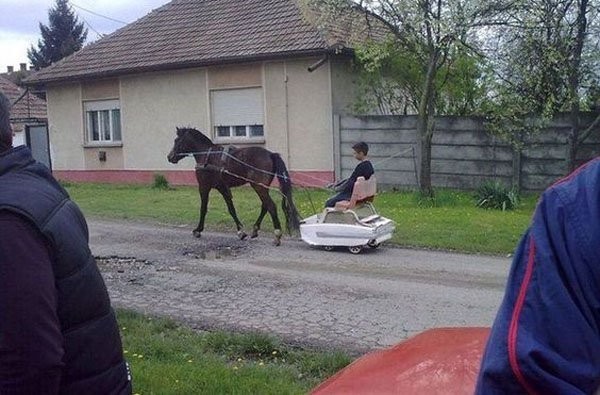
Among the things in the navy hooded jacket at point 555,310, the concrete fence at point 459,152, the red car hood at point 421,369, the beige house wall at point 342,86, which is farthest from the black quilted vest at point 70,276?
the beige house wall at point 342,86

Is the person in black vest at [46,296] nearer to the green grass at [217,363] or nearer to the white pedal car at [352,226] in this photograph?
the green grass at [217,363]

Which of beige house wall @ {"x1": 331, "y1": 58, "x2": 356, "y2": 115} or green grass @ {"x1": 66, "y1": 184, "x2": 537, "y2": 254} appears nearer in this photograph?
green grass @ {"x1": 66, "y1": 184, "x2": 537, "y2": 254}

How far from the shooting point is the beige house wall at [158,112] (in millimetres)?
21625

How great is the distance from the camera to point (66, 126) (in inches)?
984

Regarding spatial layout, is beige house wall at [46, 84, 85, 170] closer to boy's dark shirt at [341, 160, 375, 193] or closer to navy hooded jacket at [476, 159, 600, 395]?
boy's dark shirt at [341, 160, 375, 193]

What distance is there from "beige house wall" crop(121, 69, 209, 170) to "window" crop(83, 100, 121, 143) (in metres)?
0.63

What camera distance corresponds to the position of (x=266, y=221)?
14312 millimetres

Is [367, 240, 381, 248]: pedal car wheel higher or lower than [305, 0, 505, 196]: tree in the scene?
lower

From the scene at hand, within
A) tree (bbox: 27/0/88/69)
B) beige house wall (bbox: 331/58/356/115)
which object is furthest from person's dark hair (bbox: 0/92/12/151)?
tree (bbox: 27/0/88/69)

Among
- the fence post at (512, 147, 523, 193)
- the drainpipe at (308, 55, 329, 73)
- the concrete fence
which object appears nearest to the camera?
the concrete fence

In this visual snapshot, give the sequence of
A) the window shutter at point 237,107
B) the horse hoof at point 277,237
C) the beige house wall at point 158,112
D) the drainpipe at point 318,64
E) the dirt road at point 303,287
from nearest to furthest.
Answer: the dirt road at point 303,287 → the horse hoof at point 277,237 → the drainpipe at point 318,64 → the window shutter at point 237,107 → the beige house wall at point 158,112

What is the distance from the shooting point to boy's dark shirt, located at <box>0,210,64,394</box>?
2.15 metres

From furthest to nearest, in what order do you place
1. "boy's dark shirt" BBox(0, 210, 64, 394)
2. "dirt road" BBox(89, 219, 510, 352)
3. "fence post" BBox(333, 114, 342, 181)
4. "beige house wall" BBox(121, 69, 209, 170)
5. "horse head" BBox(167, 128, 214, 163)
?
"beige house wall" BBox(121, 69, 209, 170), "fence post" BBox(333, 114, 342, 181), "horse head" BBox(167, 128, 214, 163), "dirt road" BBox(89, 219, 510, 352), "boy's dark shirt" BBox(0, 210, 64, 394)

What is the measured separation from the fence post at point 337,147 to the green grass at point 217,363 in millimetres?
12373
